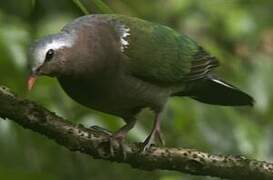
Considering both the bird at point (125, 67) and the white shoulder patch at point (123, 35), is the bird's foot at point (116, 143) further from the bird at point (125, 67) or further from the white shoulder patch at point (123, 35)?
the white shoulder patch at point (123, 35)

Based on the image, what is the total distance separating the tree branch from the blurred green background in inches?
5.9

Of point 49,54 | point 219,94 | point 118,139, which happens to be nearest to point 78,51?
point 49,54

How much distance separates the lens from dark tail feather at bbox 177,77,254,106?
14.2ft

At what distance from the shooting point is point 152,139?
3.53 metres

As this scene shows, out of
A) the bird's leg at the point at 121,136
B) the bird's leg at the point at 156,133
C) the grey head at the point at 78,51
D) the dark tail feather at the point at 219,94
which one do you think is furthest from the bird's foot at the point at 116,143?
the dark tail feather at the point at 219,94

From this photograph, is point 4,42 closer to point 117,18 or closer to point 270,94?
point 117,18

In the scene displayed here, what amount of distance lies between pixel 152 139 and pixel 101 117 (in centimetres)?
33

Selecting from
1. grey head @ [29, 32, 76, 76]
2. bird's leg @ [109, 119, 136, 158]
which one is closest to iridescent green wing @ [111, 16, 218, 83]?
bird's leg @ [109, 119, 136, 158]

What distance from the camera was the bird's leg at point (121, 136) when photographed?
10.5 feet

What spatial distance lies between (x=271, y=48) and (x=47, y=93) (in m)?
2.17

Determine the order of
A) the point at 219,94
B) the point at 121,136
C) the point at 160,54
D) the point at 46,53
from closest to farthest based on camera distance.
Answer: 1. the point at 46,53
2. the point at 121,136
3. the point at 160,54
4. the point at 219,94

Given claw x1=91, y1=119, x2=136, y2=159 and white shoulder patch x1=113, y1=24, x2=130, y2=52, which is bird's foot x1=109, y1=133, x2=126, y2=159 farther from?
white shoulder patch x1=113, y1=24, x2=130, y2=52

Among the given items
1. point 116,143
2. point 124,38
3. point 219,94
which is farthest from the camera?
point 219,94

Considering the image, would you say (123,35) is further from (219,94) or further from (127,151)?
(219,94)
